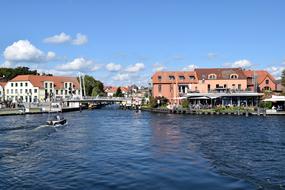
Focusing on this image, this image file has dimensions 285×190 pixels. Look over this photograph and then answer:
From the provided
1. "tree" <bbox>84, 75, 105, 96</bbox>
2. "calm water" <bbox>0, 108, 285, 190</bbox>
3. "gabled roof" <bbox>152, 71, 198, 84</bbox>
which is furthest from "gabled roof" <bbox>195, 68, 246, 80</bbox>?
"tree" <bbox>84, 75, 105, 96</bbox>

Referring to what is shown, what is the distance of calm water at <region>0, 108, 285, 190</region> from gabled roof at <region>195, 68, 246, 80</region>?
61645 mm

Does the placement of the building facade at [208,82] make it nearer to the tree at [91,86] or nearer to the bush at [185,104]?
the bush at [185,104]

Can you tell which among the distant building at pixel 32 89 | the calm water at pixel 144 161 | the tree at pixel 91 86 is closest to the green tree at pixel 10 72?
the distant building at pixel 32 89

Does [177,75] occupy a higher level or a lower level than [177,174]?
higher

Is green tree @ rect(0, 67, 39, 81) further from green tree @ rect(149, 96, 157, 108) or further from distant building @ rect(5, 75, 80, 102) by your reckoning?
green tree @ rect(149, 96, 157, 108)

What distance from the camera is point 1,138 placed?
44.8 meters

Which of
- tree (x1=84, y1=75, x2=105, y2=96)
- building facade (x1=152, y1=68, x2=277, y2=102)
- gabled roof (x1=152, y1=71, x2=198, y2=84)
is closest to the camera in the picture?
building facade (x1=152, y1=68, x2=277, y2=102)

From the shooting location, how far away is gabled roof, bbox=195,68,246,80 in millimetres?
108625

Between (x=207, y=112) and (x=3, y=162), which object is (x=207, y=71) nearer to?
(x=207, y=112)

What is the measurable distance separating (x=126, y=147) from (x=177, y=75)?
77749 millimetres

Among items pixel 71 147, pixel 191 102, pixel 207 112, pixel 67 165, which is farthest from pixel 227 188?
pixel 191 102

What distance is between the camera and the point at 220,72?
363ft

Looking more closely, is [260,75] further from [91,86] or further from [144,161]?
[144,161]

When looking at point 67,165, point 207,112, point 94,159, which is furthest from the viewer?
point 207,112
